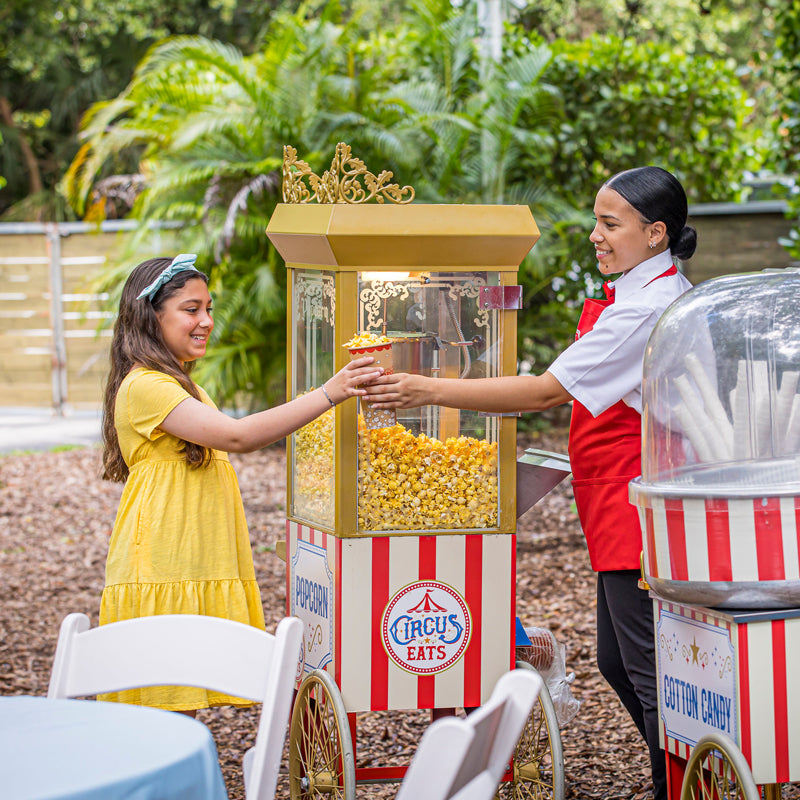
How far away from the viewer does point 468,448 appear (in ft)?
9.64

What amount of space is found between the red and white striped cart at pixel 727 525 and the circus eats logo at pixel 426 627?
611mm

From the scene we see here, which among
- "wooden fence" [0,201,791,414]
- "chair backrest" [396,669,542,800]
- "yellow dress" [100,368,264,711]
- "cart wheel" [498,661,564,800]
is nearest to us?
"chair backrest" [396,669,542,800]

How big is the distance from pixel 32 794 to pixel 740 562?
1420 millimetres

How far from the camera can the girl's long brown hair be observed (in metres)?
2.88

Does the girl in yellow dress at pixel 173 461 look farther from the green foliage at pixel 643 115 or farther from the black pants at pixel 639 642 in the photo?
the green foliage at pixel 643 115

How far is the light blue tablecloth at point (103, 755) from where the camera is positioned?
1.56m

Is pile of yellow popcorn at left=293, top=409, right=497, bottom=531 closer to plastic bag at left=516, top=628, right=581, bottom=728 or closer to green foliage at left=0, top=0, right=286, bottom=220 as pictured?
plastic bag at left=516, top=628, right=581, bottom=728

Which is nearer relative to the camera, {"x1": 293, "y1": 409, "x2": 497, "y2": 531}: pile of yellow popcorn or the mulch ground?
{"x1": 293, "y1": 409, "x2": 497, "y2": 531}: pile of yellow popcorn

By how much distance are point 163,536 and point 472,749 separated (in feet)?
4.93

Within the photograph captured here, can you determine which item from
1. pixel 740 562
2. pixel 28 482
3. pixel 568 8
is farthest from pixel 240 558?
pixel 568 8

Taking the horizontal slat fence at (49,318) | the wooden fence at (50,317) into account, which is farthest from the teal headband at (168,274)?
the horizontal slat fence at (49,318)

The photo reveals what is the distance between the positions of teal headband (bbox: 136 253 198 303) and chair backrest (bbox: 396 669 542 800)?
5.43ft

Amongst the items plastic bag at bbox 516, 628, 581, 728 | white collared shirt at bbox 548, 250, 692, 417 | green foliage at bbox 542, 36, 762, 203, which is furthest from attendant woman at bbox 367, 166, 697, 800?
green foliage at bbox 542, 36, 762, 203

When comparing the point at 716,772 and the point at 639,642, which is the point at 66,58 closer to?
the point at 639,642
